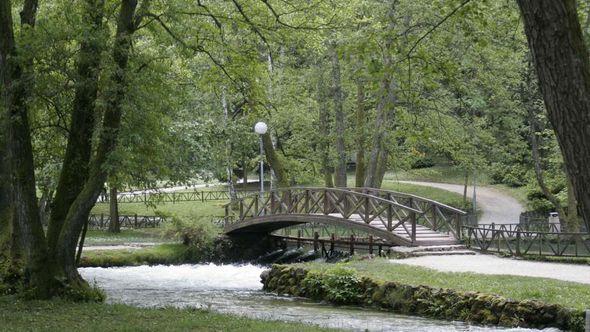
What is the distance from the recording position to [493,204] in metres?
46.5

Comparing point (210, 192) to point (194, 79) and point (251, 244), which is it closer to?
point (251, 244)

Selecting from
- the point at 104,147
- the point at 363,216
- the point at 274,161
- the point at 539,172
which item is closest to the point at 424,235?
the point at 363,216

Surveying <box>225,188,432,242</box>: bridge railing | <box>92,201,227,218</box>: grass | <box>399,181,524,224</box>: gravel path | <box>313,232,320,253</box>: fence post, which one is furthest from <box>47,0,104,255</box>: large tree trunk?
<box>399,181,524,224</box>: gravel path

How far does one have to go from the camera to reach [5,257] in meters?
16.6

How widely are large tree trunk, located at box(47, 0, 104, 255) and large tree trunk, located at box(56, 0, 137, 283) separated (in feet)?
1.10

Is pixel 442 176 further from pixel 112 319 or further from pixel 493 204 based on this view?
pixel 112 319

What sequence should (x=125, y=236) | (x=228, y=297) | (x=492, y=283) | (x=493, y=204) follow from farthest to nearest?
1. (x=493, y=204)
2. (x=125, y=236)
3. (x=228, y=297)
4. (x=492, y=283)

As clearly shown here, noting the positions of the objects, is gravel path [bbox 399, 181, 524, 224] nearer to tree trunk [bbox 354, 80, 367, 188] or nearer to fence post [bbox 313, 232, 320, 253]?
tree trunk [bbox 354, 80, 367, 188]

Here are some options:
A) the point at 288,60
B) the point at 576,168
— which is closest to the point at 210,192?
the point at 288,60

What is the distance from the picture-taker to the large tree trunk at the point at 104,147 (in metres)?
13.1

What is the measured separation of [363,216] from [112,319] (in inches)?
627

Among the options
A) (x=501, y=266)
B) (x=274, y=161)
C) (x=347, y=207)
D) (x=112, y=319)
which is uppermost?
(x=274, y=161)

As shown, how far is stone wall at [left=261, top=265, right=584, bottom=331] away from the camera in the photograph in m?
13.3

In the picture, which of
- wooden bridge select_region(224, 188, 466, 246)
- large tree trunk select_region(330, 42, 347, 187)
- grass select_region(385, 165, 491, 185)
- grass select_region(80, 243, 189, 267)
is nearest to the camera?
wooden bridge select_region(224, 188, 466, 246)
